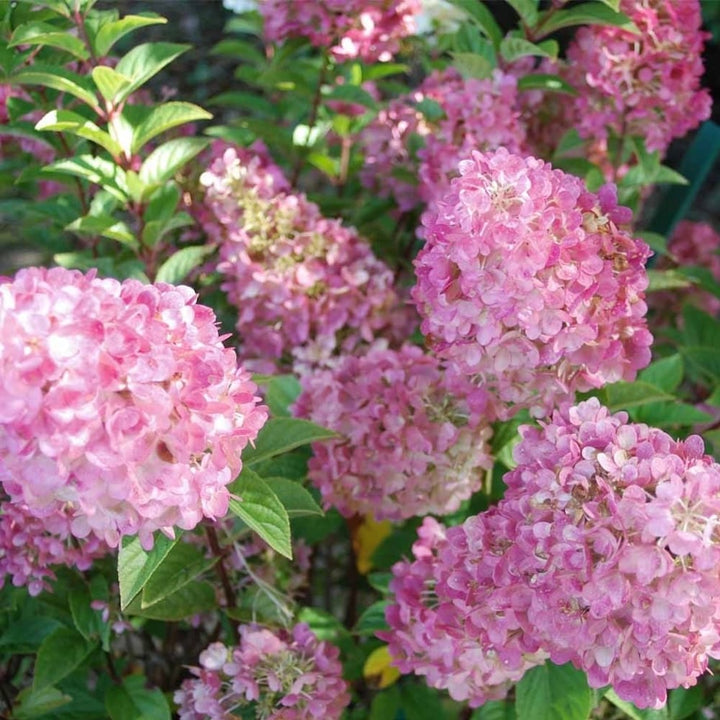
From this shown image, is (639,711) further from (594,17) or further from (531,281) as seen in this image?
(594,17)

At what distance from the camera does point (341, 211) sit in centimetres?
166

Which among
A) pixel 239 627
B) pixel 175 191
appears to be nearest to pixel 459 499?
pixel 239 627

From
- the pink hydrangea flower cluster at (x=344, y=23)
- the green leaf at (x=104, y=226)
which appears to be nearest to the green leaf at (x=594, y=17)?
the pink hydrangea flower cluster at (x=344, y=23)

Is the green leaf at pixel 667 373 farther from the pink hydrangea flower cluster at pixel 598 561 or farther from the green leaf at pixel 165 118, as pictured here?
the green leaf at pixel 165 118

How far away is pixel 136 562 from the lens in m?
0.84

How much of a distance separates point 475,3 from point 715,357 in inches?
23.4

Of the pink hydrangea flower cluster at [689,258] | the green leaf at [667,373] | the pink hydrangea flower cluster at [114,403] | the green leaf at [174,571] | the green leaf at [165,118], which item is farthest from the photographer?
the pink hydrangea flower cluster at [689,258]

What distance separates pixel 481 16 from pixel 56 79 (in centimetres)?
57

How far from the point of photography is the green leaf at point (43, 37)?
108 centimetres

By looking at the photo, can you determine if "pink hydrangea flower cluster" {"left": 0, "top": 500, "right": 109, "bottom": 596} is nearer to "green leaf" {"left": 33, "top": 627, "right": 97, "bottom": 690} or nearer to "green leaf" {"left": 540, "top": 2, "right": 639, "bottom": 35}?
"green leaf" {"left": 33, "top": 627, "right": 97, "bottom": 690}

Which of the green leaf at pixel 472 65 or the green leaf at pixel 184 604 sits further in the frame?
the green leaf at pixel 472 65

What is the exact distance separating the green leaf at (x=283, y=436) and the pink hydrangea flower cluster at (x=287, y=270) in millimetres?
360

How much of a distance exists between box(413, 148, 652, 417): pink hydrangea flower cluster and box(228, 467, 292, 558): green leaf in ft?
0.75

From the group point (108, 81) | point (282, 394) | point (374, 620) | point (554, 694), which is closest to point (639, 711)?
point (554, 694)
